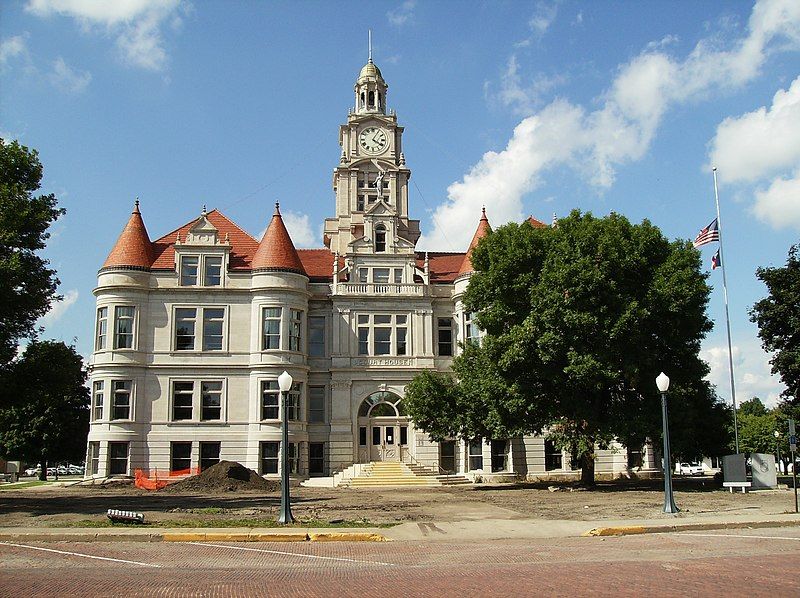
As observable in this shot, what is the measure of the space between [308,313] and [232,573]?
37.9 m

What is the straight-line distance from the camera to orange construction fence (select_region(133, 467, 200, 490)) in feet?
140

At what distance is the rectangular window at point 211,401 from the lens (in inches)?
1897

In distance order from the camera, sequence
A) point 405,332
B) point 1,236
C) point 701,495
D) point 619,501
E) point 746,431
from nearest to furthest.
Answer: point 1,236
point 619,501
point 701,495
point 405,332
point 746,431

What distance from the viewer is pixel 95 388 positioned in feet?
157

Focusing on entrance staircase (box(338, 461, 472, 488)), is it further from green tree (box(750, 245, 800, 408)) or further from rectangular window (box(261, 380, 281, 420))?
green tree (box(750, 245, 800, 408))

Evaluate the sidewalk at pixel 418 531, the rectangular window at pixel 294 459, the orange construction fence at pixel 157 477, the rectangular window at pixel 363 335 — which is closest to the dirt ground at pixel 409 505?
the sidewalk at pixel 418 531

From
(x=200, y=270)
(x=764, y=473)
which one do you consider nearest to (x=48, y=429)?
(x=200, y=270)

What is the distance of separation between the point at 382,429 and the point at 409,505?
20.2 metres

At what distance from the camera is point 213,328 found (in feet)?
161

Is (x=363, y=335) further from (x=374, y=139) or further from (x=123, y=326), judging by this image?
(x=374, y=139)

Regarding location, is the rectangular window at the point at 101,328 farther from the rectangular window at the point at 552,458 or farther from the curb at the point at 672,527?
the curb at the point at 672,527

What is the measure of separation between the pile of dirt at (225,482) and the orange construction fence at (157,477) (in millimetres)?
2182

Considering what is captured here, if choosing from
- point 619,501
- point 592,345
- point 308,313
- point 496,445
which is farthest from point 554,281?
point 308,313

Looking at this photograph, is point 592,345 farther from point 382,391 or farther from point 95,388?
point 95,388
